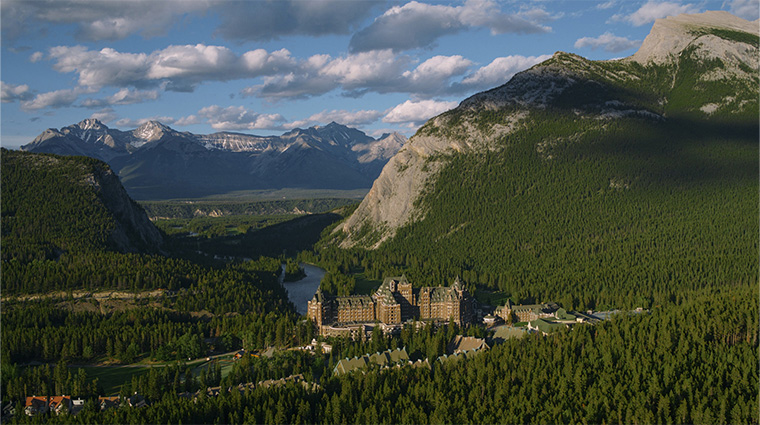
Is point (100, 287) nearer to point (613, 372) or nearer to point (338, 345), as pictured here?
point (338, 345)

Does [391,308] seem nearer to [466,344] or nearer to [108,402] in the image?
[466,344]

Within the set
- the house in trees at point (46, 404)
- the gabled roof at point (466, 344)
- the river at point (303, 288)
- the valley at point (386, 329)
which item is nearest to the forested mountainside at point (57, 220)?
the valley at point (386, 329)

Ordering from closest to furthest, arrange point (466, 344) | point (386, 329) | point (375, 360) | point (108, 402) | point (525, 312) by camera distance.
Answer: point (108, 402)
point (375, 360)
point (466, 344)
point (386, 329)
point (525, 312)

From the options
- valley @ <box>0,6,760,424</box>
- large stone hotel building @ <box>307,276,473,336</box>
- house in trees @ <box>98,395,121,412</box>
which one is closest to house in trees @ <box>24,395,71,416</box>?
valley @ <box>0,6,760,424</box>

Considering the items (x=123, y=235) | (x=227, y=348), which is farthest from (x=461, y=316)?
(x=123, y=235)

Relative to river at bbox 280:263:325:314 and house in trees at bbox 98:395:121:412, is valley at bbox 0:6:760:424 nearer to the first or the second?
house in trees at bbox 98:395:121:412

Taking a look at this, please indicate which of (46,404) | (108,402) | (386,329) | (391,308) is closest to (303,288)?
(391,308)
